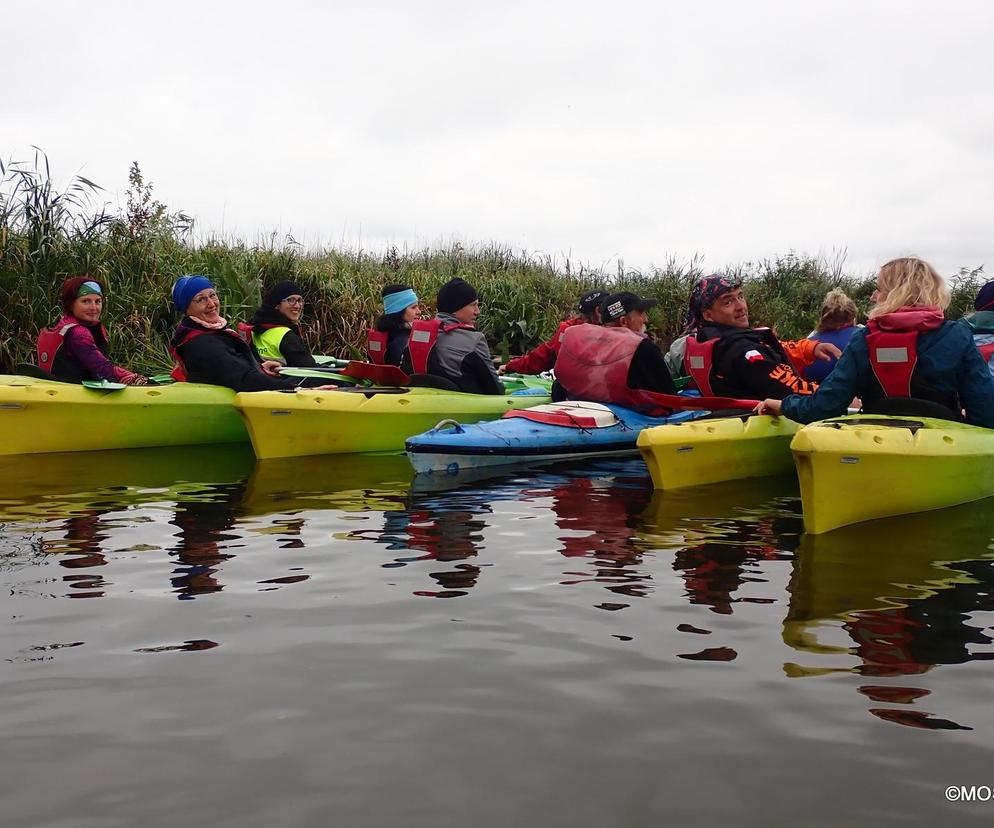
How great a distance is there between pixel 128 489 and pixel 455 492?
1.93 metres

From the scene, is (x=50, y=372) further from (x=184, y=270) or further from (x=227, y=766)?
(x=227, y=766)

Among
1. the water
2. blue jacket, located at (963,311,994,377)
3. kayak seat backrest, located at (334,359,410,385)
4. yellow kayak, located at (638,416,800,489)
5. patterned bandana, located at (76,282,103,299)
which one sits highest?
patterned bandana, located at (76,282,103,299)

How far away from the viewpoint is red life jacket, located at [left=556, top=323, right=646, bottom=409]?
23.7 ft

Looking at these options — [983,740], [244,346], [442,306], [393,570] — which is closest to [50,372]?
[244,346]

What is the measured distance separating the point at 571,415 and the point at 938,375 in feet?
8.85

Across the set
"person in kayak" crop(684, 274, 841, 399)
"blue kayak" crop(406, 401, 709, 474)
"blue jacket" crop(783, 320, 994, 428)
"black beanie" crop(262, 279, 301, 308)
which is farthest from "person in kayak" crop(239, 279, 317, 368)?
"blue jacket" crop(783, 320, 994, 428)

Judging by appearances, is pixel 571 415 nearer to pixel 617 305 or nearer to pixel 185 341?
pixel 617 305

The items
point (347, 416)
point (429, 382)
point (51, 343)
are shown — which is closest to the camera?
point (347, 416)

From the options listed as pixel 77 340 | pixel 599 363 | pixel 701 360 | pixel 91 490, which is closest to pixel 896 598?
pixel 701 360

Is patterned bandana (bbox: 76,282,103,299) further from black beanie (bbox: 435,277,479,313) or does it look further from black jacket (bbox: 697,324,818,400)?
black jacket (bbox: 697,324,818,400)

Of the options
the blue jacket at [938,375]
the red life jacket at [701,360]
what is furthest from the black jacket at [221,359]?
the blue jacket at [938,375]

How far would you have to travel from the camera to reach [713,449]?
627 centimetres

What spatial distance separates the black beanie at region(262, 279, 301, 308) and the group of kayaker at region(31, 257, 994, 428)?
15 mm

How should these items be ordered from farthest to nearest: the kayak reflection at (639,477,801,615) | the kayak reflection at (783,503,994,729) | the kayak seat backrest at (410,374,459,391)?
1. the kayak seat backrest at (410,374,459,391)
2. the kayak reflection at (639,477,801,615)
3. the kayak reflection at (783,503,994,729)
